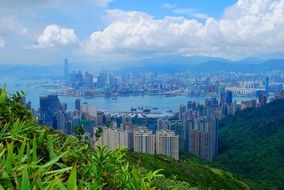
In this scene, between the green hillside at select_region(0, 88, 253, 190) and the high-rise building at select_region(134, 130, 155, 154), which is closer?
the green hillside at select_region(0, 88, 253, 190)

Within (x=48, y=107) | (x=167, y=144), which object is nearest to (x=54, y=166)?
(x=167, y=144)

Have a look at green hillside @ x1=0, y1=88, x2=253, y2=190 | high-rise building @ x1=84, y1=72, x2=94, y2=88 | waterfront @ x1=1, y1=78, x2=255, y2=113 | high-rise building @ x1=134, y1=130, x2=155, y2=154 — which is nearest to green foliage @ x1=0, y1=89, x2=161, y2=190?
green hillside @ x1=0, y1=88, x2=253, y2=190

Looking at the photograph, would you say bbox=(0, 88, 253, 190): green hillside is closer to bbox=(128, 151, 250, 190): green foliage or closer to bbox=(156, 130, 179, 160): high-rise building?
bbox=(128, 151, 250, 190): green foliage

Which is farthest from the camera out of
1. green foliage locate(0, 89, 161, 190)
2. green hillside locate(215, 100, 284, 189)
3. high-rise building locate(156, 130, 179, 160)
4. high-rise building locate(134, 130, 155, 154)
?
high-rise building locate(134, 130, 155, 154)

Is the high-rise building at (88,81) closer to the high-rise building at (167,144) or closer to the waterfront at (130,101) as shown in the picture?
the waterfront at (130,101)

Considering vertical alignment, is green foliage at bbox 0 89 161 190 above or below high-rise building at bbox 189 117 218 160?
above

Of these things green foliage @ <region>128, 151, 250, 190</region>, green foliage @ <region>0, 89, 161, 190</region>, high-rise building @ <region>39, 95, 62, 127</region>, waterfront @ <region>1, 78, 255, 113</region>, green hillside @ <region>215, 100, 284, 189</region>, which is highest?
green foliage @ <region>0, 89, 161, 190</region>

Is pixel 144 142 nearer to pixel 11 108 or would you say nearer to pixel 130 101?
pixel 11 108

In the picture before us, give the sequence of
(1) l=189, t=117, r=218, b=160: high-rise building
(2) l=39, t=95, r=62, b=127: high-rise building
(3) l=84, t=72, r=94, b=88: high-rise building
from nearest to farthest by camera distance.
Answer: (1) l=189, t=117, r=218, b=160: high-rise building → (2) l=39, t=95, r=62, b=127: high-rise building → (3) l=84, t=72, r=94, b=88: high-rise building
